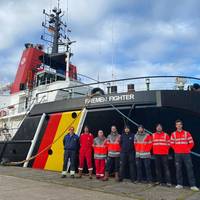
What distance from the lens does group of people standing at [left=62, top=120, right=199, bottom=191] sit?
6773 mm

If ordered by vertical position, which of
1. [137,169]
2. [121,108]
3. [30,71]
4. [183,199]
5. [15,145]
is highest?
[30,71]

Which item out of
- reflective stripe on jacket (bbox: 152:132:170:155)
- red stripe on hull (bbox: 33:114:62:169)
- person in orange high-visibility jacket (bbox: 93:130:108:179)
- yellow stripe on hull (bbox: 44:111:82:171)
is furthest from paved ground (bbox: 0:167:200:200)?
red stripe on hull (bbox: 33:114:62:169)

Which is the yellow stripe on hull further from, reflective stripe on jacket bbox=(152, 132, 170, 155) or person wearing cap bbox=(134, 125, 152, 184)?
reflective stripe on jacket bbox=(152, 132, 170, 155)

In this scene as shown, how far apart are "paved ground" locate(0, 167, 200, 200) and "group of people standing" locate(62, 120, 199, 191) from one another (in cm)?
29

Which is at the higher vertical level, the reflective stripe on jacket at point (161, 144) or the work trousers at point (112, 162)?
the reflective stripe on jacket at point (161, 144)

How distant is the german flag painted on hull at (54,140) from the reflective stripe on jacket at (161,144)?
2.69 m

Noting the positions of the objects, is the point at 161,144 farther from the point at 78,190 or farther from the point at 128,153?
the point at 78,190

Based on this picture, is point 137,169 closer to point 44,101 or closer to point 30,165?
point 30,165

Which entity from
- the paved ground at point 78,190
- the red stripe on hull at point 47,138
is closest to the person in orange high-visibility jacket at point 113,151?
the paved ground at point 78,190

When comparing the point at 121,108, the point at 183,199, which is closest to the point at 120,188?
the point at 183,199

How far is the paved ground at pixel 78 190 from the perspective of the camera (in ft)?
18.6

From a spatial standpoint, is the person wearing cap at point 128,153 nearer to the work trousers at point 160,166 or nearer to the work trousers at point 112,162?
the work trousers at point 112,162

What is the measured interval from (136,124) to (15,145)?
15.3 ft

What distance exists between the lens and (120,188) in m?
6.54
